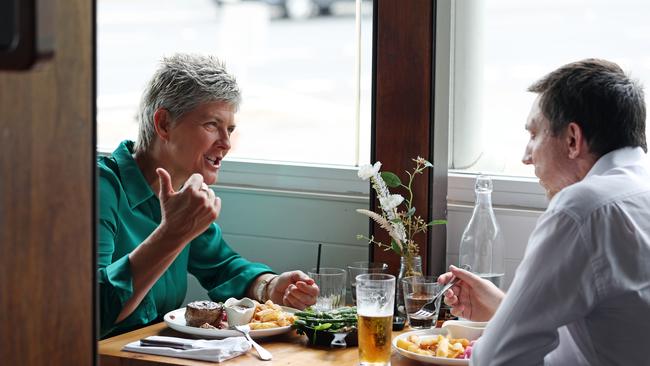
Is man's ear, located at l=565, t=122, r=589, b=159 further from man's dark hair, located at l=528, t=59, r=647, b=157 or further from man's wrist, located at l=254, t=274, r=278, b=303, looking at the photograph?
man's wrist, located at l=254, t=274, r=278, b=303

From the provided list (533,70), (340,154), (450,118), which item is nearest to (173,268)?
(340,154)

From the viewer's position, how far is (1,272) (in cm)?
106

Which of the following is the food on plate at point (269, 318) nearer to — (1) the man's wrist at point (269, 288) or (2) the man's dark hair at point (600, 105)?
(1) the man's wrist at point (269, 288)

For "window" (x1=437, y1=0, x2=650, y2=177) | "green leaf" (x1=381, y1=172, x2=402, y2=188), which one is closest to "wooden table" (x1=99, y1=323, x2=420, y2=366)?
"green leaf" (x1=381, y1=172, x2=402, y2=188)

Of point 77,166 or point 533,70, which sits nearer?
point 77,166

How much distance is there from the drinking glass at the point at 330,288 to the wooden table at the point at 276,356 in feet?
0.58

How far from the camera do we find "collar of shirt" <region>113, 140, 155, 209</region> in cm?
255

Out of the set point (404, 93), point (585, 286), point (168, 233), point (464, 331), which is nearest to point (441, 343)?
point (464, 331)

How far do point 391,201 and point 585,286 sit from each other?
0.89m

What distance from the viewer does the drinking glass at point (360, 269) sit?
99.7 inches

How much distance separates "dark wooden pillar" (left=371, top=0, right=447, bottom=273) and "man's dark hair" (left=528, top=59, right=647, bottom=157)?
0.79 metres

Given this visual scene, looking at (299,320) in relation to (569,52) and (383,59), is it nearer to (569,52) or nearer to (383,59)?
(383,59)

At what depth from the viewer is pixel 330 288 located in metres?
2.41

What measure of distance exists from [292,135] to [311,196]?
283 mm
